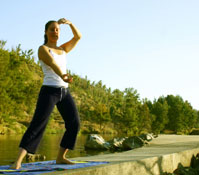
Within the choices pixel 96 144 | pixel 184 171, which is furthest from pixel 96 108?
pixel 184 171

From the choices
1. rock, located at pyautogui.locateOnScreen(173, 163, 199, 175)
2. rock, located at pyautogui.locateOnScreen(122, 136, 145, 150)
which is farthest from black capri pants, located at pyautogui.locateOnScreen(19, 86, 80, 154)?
rock, located at pyautogui.locateOnScreen(122, 136, 145, 150)

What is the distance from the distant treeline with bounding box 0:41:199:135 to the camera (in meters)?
35.3

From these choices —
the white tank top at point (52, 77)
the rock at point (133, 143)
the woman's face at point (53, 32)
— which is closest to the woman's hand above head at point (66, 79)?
the white tank top at point (52, 77)

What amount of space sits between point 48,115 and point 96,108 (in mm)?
54258

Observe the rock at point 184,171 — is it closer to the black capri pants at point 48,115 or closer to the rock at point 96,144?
the black capri pants at point 48,115

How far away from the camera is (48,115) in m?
3.01

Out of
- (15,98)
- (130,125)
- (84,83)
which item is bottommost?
(130,125)

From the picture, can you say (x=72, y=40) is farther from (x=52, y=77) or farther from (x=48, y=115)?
(x=48, y=115)

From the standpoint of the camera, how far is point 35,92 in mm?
39344

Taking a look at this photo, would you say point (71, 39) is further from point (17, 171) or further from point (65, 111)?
point (17, 171)

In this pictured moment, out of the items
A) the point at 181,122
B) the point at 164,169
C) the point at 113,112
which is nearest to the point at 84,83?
the point at 113,112

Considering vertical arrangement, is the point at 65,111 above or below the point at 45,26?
A: below

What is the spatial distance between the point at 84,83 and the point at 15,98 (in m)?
74.3

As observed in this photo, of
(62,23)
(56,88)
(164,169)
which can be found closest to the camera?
(56,88)
